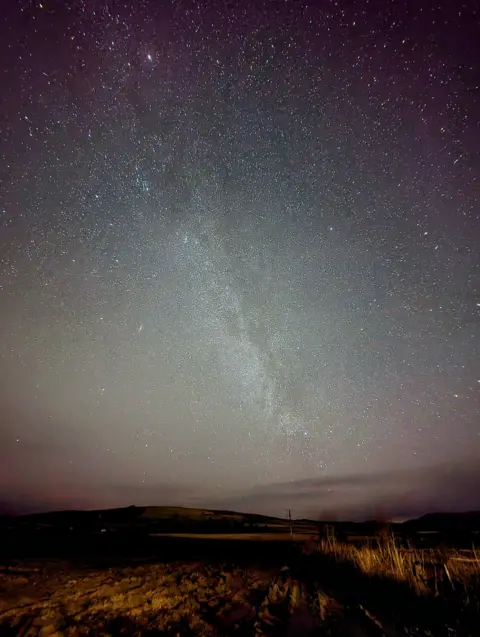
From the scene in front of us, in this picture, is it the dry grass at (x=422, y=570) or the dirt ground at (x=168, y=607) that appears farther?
the dry grass at (x=422, y=570)

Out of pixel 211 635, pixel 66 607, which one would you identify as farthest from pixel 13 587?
pixel 211 635

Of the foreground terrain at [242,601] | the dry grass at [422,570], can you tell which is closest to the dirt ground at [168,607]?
the foreground terrain at [242,601]

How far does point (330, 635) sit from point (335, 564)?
10.9 metres

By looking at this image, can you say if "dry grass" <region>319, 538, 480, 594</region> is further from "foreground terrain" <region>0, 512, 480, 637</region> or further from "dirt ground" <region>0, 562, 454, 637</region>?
"dirt ground" <region>0, 562, 454, 637</region>

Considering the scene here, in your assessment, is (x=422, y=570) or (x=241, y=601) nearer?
(x=241, y=601)

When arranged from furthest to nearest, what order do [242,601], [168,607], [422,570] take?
[422,570]
[242,601]
[168,607]

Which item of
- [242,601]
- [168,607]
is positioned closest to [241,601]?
[242,601]

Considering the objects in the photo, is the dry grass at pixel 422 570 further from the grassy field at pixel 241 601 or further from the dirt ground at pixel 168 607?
the dirt ground at pixel 168 607

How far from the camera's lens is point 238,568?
51.1 ft

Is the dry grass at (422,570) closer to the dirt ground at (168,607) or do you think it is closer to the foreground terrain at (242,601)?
the foreground terrain at (242,601)

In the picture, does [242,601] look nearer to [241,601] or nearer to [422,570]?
[241,601]

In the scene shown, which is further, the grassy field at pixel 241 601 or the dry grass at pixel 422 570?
the dry grass at pixel 422 570

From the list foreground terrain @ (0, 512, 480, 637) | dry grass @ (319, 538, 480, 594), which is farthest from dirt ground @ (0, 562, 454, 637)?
dry grass @ (319, 538, 480, 594)

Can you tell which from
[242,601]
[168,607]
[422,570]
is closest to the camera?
[168,607]
